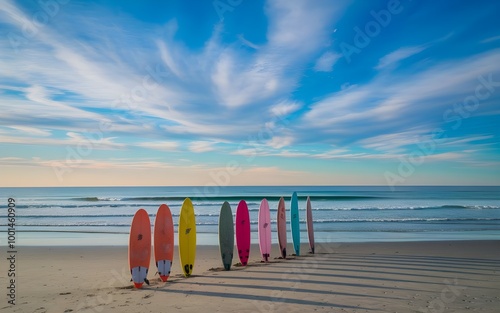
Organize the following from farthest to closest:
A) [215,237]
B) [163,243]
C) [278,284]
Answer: [215,237]
[163,243]
[278,284]

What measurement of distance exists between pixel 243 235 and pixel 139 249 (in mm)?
2534

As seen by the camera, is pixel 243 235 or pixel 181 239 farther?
pixel 243 235

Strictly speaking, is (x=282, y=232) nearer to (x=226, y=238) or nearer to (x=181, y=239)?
(x=226, y=238)

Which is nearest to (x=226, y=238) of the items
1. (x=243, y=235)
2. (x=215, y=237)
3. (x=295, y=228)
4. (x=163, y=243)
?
(x=243, y=235)

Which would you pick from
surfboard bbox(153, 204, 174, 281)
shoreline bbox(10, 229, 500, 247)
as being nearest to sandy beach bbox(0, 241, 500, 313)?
surfboard bbox(153, 204, 174, 281)

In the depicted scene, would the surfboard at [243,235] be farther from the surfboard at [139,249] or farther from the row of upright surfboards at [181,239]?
the surfboard at [139,249]

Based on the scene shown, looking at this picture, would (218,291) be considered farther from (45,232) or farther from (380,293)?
(45,232)

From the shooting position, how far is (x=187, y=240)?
275 inches

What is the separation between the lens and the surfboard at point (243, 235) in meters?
7.86

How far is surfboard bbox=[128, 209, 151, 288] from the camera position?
19.1 ft

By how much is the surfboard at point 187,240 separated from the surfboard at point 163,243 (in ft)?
0.76

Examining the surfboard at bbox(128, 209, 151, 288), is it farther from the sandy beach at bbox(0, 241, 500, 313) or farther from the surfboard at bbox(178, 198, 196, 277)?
the surfboard at bbox(178, 198, 196, 277)

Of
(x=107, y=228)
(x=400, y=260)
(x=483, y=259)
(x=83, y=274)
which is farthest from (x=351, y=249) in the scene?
(x=107, y=228)

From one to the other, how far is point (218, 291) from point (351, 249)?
17.9ft
